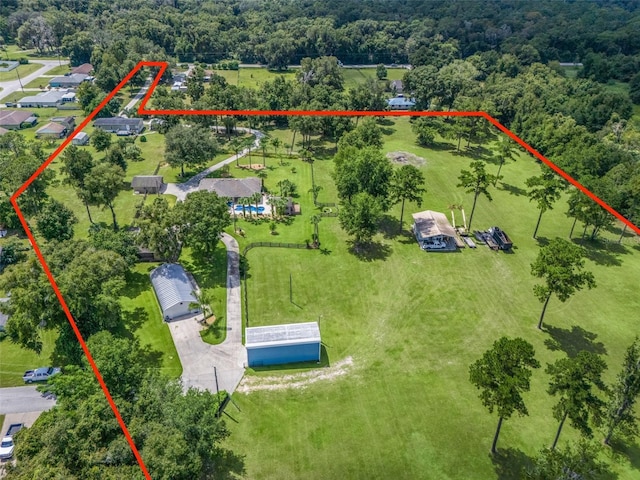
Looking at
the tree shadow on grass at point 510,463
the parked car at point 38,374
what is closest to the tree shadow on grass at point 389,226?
the tree shadow on grass at point 510,463

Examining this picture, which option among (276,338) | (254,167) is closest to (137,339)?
(276,338)

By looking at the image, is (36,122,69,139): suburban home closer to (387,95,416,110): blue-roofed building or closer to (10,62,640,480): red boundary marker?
(10,62,640,480): red boundary marker

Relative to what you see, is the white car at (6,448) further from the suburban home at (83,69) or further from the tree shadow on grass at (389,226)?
the suburban home at (83,69)

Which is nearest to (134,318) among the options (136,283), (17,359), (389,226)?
(136,283)

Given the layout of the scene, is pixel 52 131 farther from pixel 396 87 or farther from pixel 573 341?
pixel 573 341

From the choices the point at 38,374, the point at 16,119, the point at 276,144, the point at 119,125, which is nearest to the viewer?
the point at 38,374

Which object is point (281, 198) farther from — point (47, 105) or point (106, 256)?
point (47, 105)

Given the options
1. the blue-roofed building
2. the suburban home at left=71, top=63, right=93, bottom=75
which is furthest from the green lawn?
the suburban home at left=71, top=63, right=93, bottom=75
